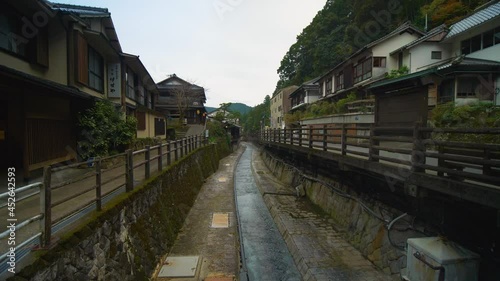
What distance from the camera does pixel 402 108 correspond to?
9.35 metres

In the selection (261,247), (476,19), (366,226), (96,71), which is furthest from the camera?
(476,19)

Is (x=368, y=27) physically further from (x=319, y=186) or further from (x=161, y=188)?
(x=161, y=188)

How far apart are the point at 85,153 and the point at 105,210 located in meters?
7.32

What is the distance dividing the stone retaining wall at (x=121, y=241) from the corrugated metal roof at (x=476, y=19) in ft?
75.3

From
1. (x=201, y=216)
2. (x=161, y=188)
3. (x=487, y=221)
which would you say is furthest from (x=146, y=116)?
(x=487, y=221)

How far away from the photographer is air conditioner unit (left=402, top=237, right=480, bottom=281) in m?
5.02

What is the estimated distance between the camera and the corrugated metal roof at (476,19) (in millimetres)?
18016

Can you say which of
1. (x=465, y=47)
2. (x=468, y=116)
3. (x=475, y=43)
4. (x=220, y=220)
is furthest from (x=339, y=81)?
(x=220, y=220)

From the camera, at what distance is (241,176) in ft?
82.7

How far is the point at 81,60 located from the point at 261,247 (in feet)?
36.7

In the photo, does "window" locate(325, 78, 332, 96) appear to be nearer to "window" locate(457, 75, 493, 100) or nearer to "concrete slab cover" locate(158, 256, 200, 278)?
"window" locate(457, 75, 493, 100)

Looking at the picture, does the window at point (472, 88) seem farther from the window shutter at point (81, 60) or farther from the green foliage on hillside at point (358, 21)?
the window shutter at point (81, 60)

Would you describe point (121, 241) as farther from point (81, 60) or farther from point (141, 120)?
point (141, 120)

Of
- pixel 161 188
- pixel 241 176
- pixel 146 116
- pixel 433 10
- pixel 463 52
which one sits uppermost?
pixel 433 10
